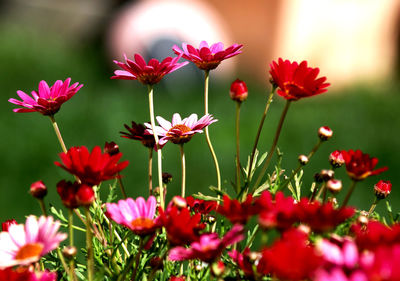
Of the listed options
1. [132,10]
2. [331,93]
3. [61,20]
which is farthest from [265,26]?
[61,20]

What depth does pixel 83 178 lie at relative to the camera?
24.4 inches

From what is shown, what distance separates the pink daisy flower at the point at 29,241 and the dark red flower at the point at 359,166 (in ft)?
0.97

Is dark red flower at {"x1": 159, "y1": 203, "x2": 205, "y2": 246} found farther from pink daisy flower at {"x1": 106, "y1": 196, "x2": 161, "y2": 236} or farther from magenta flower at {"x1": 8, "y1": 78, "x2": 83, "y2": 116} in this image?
magenta flower at {"x1": 8, "y1": 78, "x2": 83, "y2": 116}

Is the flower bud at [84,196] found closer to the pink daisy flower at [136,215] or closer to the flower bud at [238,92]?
the pink daisy flower at [136,215]

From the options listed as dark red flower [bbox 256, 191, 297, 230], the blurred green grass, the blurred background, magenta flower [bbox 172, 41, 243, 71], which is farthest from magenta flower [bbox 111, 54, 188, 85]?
the blurred background

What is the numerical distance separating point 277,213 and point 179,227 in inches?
3.8

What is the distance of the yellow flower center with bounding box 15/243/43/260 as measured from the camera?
565mm

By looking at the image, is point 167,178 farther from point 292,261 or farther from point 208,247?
point 292,261

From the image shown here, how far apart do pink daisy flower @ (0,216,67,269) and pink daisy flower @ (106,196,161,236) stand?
65 millimetres

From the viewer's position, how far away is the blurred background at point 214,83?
2.64m

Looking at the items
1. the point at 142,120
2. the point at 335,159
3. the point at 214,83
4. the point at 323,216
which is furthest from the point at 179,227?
the point at 214,83

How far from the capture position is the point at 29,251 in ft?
1.88

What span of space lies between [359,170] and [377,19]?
3.76 m

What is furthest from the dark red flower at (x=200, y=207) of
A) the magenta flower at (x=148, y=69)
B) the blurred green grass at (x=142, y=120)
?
the blurred green grass at (x=142, y=120)
